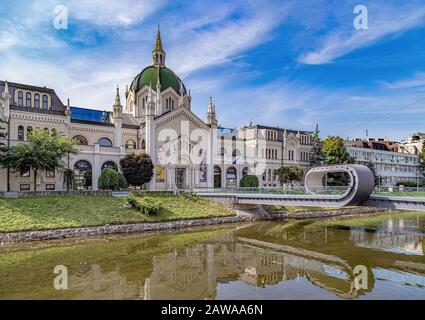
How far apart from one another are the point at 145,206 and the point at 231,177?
3424 cm

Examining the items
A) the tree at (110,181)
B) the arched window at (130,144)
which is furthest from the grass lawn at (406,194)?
the arched window at (130,144)

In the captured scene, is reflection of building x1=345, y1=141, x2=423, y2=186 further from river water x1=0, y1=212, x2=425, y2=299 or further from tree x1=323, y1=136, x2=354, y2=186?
river water x1=0, y1=212, x2=425, y2=299

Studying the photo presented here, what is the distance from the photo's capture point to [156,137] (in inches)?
2394

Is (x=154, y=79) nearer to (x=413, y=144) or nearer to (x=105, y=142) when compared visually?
(x=105, y=142)

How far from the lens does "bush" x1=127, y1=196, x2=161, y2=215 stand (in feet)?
132

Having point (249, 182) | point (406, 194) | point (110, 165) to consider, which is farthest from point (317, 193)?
Result: point (110, 165)

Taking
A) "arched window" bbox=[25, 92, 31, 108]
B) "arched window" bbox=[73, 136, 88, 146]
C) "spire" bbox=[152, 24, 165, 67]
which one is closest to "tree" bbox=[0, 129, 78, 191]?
"arched window" bbox=[25, 92, 31, 108]

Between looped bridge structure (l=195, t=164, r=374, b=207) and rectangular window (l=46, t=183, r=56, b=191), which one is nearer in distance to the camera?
looped bridge structure (l=195, t=164, r=374, b=207)

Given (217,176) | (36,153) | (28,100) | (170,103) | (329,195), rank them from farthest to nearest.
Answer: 1. (170,103)
2. (217,176)
3. (28,100)
4. (36,153)
5. (329,195)

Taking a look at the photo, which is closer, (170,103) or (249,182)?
(249,182)

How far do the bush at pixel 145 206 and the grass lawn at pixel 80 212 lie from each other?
0.51m

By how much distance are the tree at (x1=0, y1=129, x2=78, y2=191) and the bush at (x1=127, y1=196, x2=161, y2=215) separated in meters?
11.1

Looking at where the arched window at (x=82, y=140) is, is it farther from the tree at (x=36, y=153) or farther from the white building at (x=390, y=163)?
the white building at (x=390, y=163)
